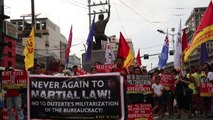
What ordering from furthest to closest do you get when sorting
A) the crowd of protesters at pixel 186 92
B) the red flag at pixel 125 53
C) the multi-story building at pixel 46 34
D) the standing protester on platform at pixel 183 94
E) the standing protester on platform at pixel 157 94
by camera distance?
the multi-story building at pixel 46 34
the red flag at pixel 125 53
the standing protester on platform at pixel 183 94
the crowd of protesters at pixel 186 92
the standing protester on platform at pixel 157 94

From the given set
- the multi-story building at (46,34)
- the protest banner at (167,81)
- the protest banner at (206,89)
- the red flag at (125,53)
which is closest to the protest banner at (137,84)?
the protest banner at (206,89)

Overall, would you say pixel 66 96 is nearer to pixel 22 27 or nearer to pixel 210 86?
pixel 210 86

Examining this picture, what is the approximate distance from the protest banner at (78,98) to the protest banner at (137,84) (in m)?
3.77

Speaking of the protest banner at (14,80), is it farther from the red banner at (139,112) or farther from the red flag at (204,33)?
the red flag at (204,33)

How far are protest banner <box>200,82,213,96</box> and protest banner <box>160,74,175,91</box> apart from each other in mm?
1314

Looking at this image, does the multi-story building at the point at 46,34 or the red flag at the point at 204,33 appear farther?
the multi-story building at the point at 46,34

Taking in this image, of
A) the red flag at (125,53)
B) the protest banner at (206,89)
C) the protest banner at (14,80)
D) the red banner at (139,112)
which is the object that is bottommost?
the red banner at (139,112)

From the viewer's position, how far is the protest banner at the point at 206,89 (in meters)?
13.9

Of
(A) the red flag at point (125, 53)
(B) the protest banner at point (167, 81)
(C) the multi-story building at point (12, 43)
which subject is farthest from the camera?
(C) the multi-story building at point (12, 43)

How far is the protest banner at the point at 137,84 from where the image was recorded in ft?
35.0

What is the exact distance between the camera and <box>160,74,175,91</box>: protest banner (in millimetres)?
15008

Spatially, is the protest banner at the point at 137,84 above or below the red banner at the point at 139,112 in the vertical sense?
above

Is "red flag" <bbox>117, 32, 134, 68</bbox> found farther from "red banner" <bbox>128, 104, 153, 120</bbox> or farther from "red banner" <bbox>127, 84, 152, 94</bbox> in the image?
"red banner" <bbox>128, 104, 153, 120</bbox>

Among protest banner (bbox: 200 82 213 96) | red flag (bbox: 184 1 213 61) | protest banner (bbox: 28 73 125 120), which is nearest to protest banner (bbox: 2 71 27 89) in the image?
protest banner (bbox: 28 73 125 120)
